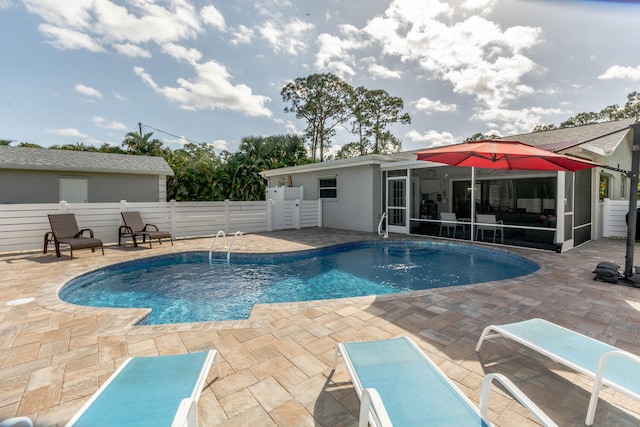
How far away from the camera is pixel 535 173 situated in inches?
472

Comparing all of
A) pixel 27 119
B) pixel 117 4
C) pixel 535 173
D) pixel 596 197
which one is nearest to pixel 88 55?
pixel 117 4

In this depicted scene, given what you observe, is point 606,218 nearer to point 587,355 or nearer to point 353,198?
point 353,198

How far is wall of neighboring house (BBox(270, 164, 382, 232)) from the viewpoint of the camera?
11.5 m

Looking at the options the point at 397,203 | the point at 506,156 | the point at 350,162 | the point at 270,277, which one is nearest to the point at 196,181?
the point at 350,162

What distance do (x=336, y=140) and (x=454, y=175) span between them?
16.8 metres

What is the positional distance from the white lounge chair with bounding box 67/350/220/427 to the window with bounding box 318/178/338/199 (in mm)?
11286

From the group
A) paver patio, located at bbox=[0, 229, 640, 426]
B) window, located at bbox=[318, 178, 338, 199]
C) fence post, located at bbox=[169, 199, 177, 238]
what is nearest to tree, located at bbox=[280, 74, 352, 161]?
window, located at bbox=[318, 178, 338, 199]

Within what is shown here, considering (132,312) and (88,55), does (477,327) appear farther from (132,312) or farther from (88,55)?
(88,55)

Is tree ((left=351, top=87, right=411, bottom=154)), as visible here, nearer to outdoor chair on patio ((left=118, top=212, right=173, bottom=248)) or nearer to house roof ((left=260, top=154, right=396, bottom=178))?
house roof ((left=260, top=154, right=396, bottom=178))

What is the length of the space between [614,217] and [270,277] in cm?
1212

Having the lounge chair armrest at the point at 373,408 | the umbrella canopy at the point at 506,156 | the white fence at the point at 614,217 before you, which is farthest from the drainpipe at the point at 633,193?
the white fence at the point at 614,217

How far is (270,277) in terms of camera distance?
261 inches

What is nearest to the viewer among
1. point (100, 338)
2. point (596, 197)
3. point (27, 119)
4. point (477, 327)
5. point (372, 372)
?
point (372, 372)

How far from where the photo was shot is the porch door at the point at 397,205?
11.1 m
